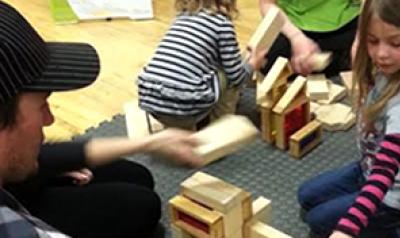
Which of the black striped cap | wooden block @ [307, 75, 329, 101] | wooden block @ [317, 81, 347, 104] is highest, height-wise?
the black striped cap

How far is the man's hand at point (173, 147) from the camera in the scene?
1.12 metres

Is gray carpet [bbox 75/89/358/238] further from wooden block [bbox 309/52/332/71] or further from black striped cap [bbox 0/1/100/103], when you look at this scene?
black striped cap [bbox 0/1/100/103]

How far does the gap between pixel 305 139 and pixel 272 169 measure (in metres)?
0.10

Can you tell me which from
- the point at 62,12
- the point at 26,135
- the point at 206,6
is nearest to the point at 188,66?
the point at 206,6

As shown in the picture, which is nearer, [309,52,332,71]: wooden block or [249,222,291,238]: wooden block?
[249,222,291,238]: wooden block

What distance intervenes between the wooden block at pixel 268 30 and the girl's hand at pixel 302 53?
0.24 feet

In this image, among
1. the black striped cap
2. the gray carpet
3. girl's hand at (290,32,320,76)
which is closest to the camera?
the black striped cap

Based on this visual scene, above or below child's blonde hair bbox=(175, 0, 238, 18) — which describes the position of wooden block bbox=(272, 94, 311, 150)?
below

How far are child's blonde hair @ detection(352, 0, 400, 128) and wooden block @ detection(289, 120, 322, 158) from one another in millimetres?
317

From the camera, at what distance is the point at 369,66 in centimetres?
131

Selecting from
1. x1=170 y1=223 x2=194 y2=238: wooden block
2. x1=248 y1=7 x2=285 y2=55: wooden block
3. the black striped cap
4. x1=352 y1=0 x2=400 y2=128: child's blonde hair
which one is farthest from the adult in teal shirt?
the black striped cap

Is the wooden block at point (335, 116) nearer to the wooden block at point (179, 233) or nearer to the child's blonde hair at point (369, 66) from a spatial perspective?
the child's blonde hair at point (369, 66)

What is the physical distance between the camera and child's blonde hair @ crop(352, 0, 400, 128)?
122 centimetres

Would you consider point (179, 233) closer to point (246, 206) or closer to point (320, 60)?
point (246, 206)
